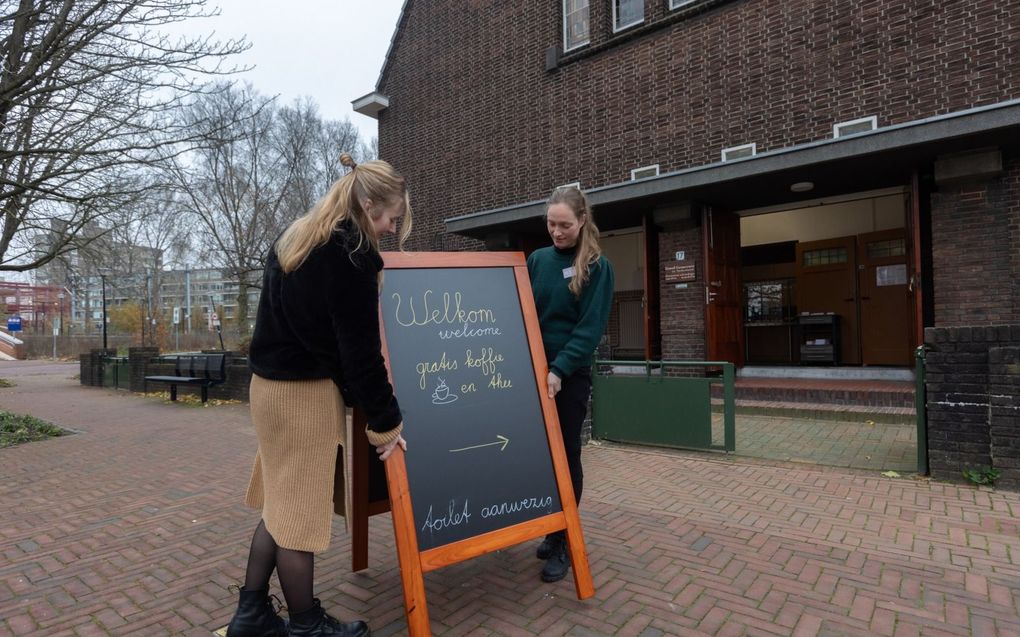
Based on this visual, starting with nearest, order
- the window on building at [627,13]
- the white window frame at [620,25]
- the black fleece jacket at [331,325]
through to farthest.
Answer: the black fleece jacket at [331,325], the white window frame at [620,25], the window on building at [627,13]

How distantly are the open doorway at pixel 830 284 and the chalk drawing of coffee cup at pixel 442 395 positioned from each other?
9.51 metres

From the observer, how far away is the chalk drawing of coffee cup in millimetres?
2695

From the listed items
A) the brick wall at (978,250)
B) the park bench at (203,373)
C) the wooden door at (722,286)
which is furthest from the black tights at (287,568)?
the park bench at (203,373)

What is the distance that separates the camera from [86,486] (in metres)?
5.27

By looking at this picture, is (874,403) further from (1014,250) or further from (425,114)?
(425,114)

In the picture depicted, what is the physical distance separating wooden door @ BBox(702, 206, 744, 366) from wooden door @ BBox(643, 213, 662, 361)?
3.55 ft

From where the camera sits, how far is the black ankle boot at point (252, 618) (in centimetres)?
235

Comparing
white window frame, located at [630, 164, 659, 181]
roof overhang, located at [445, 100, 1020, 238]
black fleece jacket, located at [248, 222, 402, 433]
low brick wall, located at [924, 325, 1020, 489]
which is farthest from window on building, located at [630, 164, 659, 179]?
black fleece jacket, located at [248, 222, 402, 433]

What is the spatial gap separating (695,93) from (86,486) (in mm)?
10286

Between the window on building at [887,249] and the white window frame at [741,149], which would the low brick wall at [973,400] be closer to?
the white window frame at [741,149]

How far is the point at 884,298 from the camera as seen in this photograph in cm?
1055

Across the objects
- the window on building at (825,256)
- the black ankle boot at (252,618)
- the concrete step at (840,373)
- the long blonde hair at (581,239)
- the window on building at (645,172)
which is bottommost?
the black ankle boot at (252,618)

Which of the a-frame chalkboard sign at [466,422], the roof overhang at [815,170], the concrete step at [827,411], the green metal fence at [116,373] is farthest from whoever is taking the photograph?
the green metal fence at [116,373]

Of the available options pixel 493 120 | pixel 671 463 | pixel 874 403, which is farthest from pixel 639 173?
pixel 671 463
